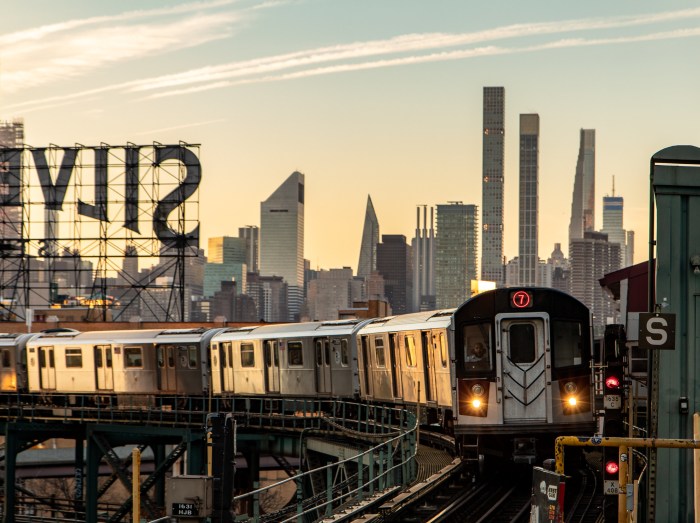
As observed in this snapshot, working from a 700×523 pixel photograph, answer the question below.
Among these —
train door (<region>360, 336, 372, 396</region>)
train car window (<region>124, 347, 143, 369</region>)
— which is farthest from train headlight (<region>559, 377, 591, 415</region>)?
train car window (<region>124, 347, 143, 369</region>)

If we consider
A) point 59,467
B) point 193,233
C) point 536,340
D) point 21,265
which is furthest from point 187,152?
point 536,340

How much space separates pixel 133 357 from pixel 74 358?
3.74 metres

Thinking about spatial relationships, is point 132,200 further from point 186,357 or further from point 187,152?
point 186,357

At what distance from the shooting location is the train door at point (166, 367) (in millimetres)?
45838

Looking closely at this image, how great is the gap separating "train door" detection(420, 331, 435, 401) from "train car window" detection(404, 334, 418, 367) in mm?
1023

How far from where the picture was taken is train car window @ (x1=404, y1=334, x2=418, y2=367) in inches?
1129

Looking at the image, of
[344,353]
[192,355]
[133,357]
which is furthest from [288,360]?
[133,357]

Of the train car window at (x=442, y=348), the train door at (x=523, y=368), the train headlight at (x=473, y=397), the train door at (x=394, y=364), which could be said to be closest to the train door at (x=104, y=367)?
the train door at (x=394, y=364)

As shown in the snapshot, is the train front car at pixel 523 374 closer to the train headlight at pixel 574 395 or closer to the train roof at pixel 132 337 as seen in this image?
the train headlight at pixel 574 395

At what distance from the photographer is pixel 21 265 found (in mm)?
85438

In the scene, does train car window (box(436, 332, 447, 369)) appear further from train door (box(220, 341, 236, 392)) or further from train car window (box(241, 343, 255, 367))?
train door (box(220, 341, 236, 392))

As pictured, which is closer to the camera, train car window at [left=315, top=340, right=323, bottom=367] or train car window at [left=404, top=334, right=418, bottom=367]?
train car window at [left=404, top=334, right=418, bottom=367]

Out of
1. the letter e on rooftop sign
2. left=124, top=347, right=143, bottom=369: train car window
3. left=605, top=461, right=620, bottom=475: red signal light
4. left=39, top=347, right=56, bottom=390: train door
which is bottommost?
left=39, top=347, right=56, bottom=390: train door

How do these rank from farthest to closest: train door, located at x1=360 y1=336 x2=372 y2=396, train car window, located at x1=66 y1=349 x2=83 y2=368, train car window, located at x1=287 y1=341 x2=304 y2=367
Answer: train car window, located at x1=66 y1=349 x2=83 y2=368
train car window, located at x1=287 y1=341 x2=304 y2=367
train door, located at x1=360 y1=336 x2=372 y2=396
